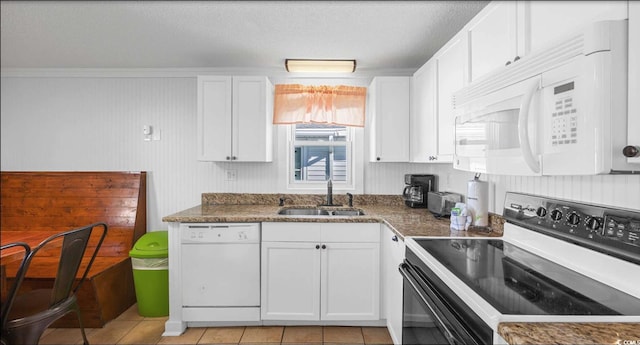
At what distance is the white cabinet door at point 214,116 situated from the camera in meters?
2.82

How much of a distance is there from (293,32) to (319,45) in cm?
30

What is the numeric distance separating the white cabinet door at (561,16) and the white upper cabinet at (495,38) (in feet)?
0.20

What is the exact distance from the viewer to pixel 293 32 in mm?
2320

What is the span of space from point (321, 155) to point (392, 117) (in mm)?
802

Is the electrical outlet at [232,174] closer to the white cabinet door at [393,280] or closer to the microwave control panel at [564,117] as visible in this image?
the white cabinet door at [393,280]

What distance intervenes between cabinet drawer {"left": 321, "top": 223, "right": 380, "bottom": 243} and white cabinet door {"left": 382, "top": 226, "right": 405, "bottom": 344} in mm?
72

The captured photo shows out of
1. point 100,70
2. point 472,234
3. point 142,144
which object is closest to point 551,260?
point 472,234

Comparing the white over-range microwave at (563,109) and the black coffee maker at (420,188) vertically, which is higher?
the white over-range microwave at (563,109)

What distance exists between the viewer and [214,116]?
9.28 ft

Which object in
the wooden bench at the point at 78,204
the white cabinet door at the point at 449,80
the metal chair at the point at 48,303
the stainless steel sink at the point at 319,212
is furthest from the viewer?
the wooden bench at the point at 78,204

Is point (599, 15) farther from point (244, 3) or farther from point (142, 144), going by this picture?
point (142, 144)

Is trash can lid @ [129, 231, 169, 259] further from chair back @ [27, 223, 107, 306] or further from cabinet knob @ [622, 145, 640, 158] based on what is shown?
cabinet knob @ [622, 145, 640, 158]

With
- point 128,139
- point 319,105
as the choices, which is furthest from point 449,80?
point 128,139

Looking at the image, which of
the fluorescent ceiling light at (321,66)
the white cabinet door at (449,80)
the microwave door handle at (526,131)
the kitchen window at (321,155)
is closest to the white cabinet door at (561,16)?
the microwave door handle at (526,131)
